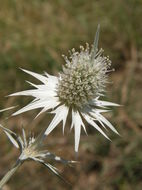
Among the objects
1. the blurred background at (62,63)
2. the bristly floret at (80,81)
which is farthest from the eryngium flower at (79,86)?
the blurred background at (62,63)

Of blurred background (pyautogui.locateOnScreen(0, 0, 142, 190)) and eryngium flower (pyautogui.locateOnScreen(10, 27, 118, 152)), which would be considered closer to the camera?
eryngium flower (pyautogui.locateOnScreen(10, 27, 118, 152))

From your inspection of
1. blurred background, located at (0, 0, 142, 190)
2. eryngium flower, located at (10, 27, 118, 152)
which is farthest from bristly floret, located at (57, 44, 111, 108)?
blurred background, located at (0, 0, 142, 190)

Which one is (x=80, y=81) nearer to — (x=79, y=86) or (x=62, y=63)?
(x=79, y=86)

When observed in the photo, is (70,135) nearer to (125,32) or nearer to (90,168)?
(90,168)

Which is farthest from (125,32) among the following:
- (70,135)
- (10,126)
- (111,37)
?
(10,126)

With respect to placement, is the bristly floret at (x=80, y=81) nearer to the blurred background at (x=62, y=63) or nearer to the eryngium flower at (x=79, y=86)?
the eryngium flower at (x=79, y=86)

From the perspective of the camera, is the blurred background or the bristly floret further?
the blurred background

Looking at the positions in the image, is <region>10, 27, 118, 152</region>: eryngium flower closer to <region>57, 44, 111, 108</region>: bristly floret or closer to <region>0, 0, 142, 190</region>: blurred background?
<region>57, 44, 111, 108</region>: bristly floret
